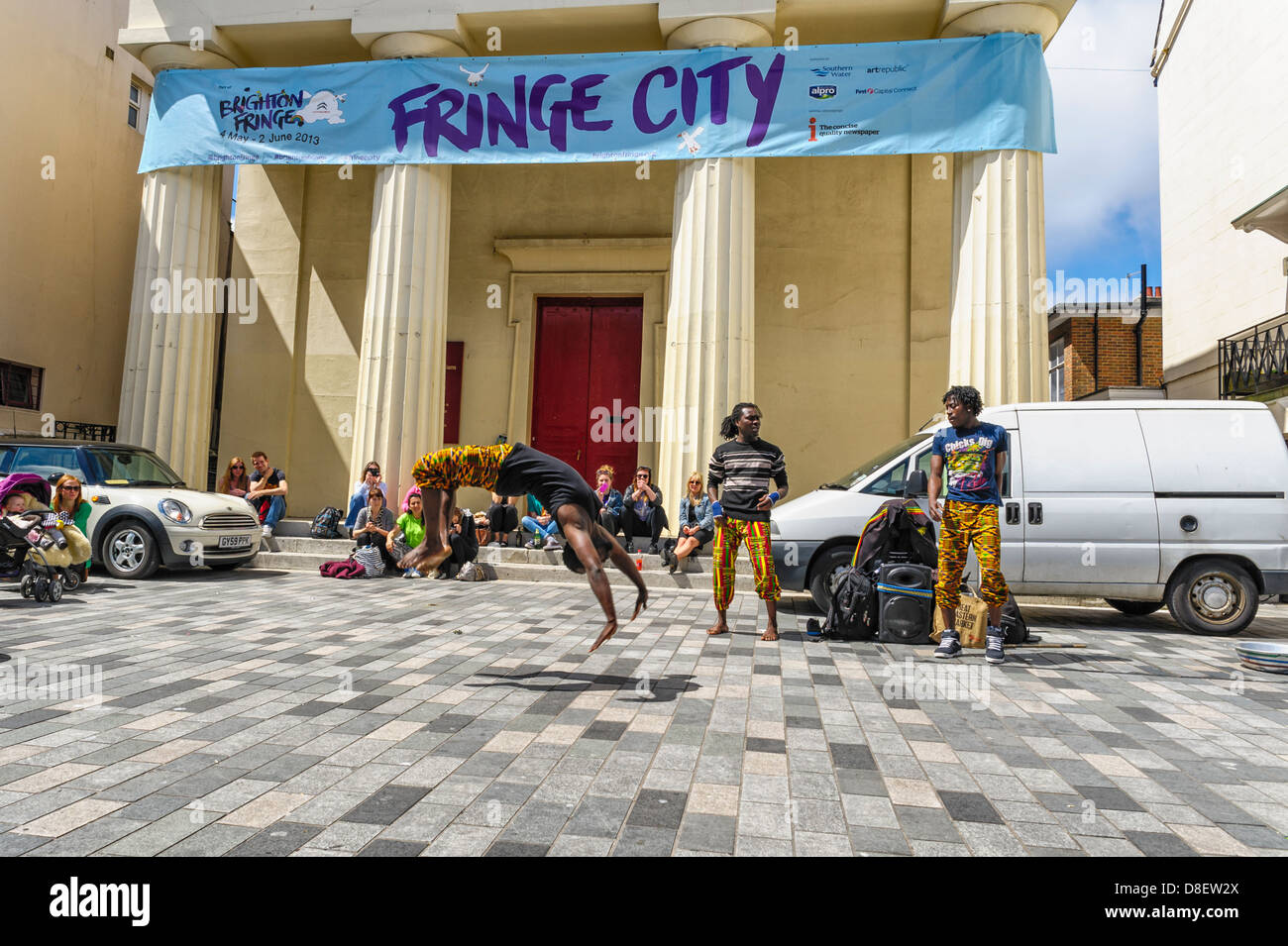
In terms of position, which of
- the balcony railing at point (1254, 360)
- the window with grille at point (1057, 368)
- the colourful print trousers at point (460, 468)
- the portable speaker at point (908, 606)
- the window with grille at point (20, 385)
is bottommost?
the portable speaker at point (908, 606)

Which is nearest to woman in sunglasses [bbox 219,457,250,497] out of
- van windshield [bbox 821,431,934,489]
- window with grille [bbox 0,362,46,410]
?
window with grille [bbox 0,362,46,410]

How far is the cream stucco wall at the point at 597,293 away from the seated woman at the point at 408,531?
3685 mm

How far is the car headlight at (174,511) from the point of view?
9.52 metres

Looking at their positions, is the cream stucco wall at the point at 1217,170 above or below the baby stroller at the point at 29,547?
above

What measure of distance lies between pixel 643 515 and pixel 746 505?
464 cm

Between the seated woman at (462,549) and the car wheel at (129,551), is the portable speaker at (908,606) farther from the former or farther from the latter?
the car wheel at (129,551)

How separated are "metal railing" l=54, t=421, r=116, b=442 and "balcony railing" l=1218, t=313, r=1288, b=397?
70.4 ft

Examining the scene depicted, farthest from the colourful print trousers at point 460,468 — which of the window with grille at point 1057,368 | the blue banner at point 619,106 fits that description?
the window with grille at point 1057,368

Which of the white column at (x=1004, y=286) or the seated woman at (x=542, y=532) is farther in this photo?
the seated woman at (x=542, y=532)

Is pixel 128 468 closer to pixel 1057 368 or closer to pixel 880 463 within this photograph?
pixel 880 463

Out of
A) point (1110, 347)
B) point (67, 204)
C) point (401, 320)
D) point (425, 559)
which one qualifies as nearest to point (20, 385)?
point (67, 204)

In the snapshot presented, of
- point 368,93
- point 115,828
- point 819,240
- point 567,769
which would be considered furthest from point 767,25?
point 115,828

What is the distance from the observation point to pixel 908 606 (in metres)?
6.43
